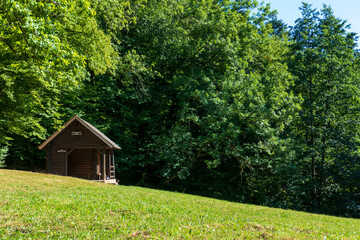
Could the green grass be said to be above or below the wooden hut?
below

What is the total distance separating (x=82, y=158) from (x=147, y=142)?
728 cm

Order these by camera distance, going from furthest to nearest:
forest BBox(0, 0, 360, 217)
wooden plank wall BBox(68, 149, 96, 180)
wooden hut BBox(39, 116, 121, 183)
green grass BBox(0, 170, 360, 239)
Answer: wooden plank wall BBox(68, 149, 96, 180) < wooden hut BBox(39, 116, 121, 183) < forest BBox(0, 0, 360, 217) < green grass BBox(0, 170, 360, 239)

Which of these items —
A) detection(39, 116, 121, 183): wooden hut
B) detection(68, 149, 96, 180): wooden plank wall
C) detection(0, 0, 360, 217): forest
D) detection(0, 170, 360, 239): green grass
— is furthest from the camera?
detection(68, 149, 96, 180): wooden plank wall

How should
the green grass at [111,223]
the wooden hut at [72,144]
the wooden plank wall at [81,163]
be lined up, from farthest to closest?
the wooden plank wall at [81,163], the wooden hut at [72,144], the green grass at [111,223]

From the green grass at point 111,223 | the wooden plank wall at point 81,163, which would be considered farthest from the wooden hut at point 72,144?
the green grass at point 111,223

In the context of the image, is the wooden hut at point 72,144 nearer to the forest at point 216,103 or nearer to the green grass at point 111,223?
the forest at point 216,103

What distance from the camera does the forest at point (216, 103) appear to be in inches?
931

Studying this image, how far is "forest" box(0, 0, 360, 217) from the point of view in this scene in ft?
77.6

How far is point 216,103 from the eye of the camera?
79.0 ft

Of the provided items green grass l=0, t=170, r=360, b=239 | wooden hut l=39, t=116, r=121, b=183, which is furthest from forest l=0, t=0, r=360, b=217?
green grass l=0, t=170, r=360, b=239

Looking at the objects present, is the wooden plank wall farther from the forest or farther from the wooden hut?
the forest

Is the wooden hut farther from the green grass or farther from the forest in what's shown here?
the green grass

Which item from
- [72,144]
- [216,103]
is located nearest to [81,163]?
[72,144]

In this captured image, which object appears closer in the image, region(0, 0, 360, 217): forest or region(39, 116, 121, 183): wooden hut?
region(0, 0, 360, 217): forest
